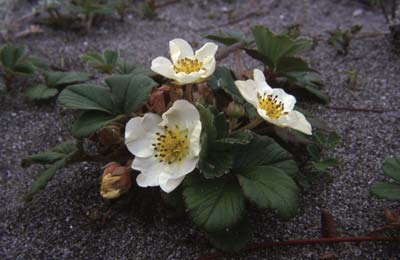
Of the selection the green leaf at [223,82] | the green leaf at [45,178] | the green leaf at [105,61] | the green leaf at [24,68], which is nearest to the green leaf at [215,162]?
the green leaf at [223,82]

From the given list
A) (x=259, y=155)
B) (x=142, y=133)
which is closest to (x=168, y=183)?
(x=142, y=133)

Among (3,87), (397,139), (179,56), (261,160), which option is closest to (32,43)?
(3,87)

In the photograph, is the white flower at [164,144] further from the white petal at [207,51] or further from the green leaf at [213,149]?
the white petal at [207,51]

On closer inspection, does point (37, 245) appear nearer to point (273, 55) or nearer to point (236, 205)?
point (236, 205)

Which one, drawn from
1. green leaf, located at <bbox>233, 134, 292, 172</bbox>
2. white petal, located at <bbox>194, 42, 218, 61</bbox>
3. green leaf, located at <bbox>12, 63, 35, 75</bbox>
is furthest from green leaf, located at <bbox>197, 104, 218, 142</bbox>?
green leaf, located at <bbox>12, 63, 35, 75</bbox>

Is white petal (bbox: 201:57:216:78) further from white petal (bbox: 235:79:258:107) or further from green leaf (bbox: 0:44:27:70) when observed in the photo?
green leaf (bbox: 0:44:27:70)

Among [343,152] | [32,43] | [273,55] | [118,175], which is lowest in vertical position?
[32,43]
